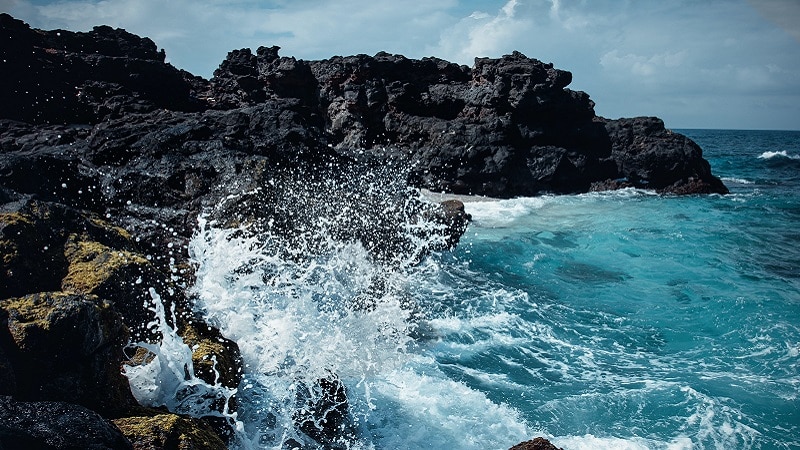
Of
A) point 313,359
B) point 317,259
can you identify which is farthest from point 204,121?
point 313,359

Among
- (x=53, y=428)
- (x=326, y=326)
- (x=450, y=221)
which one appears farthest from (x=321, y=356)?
(x=450, y=221)

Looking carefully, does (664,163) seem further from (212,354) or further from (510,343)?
(212,354)

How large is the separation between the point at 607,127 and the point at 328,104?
51.7 feet

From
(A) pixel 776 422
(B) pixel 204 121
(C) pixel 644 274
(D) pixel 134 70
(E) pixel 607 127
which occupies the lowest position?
(A) pixel 776 422

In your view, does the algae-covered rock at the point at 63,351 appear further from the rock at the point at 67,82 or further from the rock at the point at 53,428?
the rock at the point at 67,82

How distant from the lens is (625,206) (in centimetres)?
2033

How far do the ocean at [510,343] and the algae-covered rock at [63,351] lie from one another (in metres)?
0.64

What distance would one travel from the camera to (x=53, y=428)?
231cm

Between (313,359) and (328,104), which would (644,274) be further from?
(328,104)

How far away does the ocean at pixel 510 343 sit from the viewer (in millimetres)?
5133

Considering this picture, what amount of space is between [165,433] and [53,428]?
2.06ft

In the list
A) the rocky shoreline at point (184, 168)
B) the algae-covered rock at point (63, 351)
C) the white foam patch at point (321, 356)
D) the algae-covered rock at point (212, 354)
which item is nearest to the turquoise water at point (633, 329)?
the white foam patch at point (321, 356)

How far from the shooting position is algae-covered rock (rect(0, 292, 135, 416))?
9.53 ft

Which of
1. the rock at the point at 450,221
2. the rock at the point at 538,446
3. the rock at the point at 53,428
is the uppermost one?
the rock at the point at 450,221
